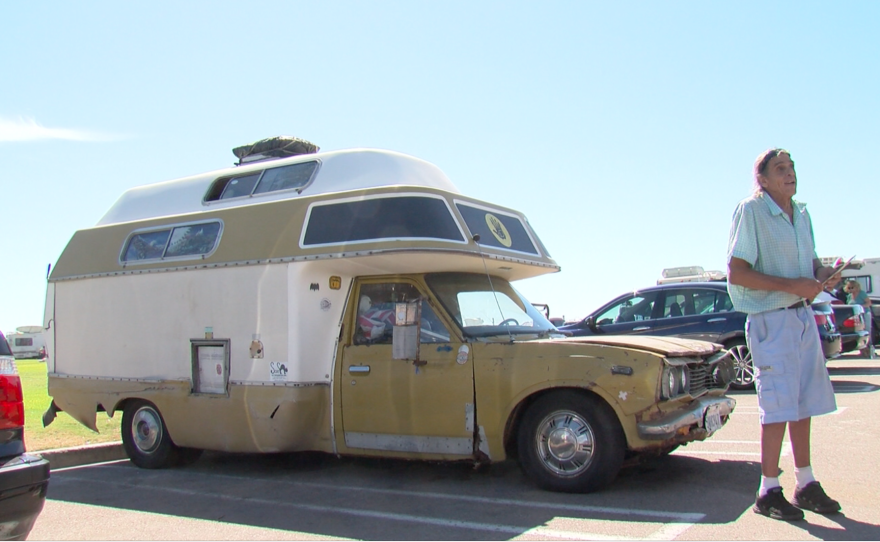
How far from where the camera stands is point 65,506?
6035 mm

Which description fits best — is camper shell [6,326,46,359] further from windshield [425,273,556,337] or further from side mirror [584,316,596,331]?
windshield [425,273,556,337]

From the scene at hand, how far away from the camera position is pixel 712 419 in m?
5.68

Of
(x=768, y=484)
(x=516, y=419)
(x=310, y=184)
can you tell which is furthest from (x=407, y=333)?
(x=768, y=484)

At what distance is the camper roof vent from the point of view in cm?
859

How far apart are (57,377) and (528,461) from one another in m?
5.78

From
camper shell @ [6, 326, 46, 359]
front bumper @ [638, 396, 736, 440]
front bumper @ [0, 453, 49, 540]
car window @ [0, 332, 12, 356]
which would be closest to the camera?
front bumper @ [0, 453, 49, 540]

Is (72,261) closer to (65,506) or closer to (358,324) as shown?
(65,506)

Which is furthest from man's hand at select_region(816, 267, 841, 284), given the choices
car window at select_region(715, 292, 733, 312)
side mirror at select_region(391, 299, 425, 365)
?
car window at select_region(715, 292, 733, 312)

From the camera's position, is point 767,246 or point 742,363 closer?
point 767,246

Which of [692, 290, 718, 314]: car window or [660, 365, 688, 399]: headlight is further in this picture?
[692, 290, 718, 314]: car window

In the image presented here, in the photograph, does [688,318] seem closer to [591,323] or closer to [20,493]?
[591,323]

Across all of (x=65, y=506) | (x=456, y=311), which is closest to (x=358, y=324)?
(x=456, y=311)

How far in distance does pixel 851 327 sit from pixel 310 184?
10.4 m

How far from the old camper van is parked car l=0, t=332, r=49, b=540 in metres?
2.84
